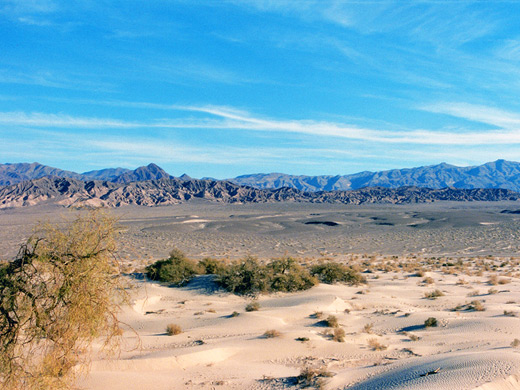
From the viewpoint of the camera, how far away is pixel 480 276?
19.0 m

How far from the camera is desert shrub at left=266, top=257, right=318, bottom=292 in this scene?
15.1 metres

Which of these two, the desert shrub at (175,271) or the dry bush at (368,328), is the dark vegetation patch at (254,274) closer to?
the desert shrub at (175,271)

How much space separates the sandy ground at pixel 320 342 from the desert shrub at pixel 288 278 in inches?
17.8

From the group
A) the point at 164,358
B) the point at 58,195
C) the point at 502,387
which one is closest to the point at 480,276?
the point at 502,387

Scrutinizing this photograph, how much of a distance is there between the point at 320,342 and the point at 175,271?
348 inches

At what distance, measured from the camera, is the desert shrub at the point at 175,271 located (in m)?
16.4

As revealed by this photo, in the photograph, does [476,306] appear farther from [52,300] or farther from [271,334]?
[52,300]

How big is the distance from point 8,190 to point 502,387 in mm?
137963

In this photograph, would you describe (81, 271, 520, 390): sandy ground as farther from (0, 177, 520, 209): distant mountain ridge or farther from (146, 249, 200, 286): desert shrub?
(0, 177, 520, 209): distant mountain ridge

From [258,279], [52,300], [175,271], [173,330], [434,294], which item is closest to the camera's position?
[52,300]

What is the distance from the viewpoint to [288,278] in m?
15.3

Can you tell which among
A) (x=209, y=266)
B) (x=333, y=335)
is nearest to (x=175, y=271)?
(x=209, y=266)

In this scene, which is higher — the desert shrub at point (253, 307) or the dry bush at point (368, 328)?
the dry bush at point (368, 328)

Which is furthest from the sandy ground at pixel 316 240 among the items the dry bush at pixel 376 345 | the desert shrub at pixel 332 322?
the dry bush at pixel 376 345
